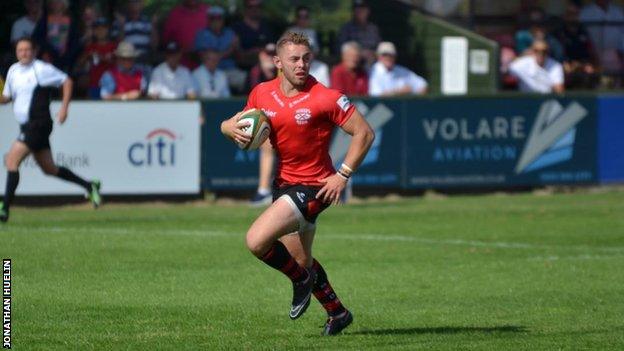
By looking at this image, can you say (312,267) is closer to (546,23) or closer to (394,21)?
(394,21)

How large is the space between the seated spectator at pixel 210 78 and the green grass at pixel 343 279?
200cm

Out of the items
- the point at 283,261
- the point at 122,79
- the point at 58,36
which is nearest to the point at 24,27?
the point at 58,36

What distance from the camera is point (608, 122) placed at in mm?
22812

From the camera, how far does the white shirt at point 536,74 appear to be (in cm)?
2362

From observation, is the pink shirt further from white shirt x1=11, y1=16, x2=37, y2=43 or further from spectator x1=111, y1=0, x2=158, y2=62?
white shirt x1=11, y1=16, x2=37, y2=43

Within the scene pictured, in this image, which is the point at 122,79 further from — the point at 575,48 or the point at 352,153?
the point at 352,153

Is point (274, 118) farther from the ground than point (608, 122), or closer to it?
farther from the ground

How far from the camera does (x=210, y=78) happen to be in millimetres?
21484

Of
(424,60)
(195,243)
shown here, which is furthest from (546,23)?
(195,243)

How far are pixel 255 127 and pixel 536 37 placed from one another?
15749 millimetres

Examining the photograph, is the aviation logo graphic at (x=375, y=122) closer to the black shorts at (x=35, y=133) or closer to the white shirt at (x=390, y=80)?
the white shirt at (x=390, y=80)

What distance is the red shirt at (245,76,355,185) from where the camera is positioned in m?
9.54

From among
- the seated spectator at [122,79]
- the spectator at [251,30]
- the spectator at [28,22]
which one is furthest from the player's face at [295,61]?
the spectator at [251,30]

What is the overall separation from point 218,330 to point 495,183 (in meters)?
12.8
